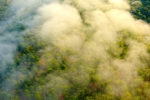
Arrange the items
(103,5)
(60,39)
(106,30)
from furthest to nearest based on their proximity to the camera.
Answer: (103,5)
(106,30)
(60,39)

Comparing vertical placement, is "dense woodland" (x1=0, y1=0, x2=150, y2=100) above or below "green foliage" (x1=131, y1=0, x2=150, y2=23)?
below

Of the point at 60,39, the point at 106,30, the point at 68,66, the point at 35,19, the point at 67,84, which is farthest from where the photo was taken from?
the point at 35,19

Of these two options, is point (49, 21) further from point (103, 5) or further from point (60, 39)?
point (103, 5)

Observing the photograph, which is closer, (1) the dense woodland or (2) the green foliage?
(1) the dense woodland

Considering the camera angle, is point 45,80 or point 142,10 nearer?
point 45,80

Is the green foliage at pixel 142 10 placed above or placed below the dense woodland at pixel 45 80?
above

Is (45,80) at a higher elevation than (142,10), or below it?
below

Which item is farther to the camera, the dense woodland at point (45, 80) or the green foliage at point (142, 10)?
the green foliage at point (142, 10)

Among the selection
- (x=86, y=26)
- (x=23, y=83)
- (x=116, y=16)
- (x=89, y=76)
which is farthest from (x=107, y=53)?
(x=23, y=83)
